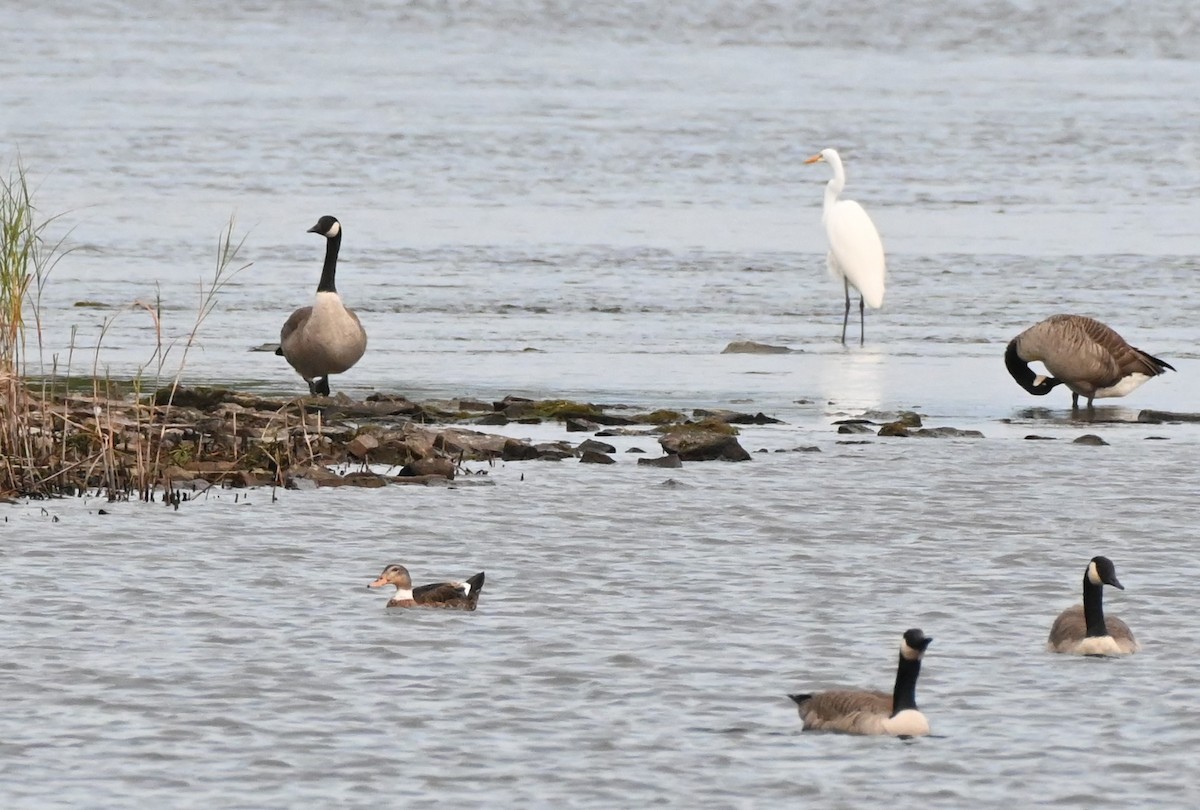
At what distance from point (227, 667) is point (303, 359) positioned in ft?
23.7

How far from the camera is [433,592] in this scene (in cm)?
959

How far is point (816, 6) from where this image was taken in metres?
68.3

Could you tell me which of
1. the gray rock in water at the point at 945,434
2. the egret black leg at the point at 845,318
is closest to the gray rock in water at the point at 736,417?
the gray rock in water at the point at 945,434

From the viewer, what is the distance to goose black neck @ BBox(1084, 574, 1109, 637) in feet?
28.8

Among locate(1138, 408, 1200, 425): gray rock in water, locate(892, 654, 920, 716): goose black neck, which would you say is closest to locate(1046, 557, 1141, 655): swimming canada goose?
locate(892, 654, 920, 716): goose black neck

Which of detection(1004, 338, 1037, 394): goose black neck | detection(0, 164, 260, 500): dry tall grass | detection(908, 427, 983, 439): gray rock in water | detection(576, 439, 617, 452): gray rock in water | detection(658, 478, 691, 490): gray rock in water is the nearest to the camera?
detection(0, 164, 260, 500): dry tall grass

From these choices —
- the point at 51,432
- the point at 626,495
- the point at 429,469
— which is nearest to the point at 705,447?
the point at 626,495

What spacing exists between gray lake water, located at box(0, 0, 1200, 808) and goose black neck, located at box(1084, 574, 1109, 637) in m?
0.14

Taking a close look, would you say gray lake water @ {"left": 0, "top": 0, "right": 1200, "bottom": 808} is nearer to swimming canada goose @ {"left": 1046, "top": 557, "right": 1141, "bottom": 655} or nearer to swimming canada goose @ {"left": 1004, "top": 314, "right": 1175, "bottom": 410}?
swimming canada goose @ {"left": 1046, "top": 557, "right": 1141, "bottom": 655}

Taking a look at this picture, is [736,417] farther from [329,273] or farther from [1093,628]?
[1093,628]

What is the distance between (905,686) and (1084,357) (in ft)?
29.8

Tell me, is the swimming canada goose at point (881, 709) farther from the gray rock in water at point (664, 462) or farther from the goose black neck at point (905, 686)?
the gray rock in water at point (664, 462)

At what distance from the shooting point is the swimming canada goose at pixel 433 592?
9602 millimetres

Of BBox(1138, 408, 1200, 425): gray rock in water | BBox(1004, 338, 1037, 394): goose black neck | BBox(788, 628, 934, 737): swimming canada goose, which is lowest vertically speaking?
BBox(788, 628, 934, 737): swimming canada goose
